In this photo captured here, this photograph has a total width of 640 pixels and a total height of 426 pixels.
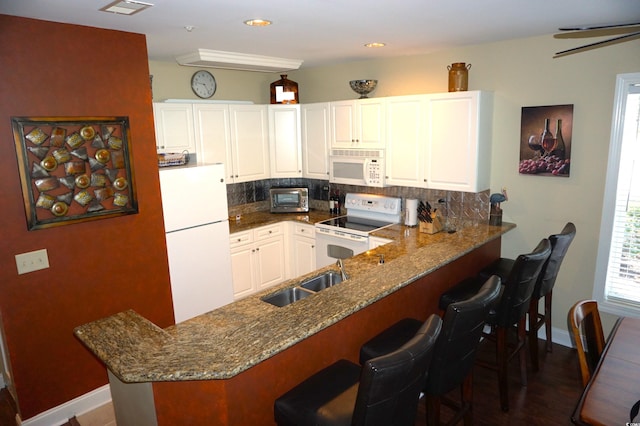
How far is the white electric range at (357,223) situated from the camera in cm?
432

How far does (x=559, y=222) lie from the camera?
3604 mm

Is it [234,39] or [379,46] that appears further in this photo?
[379,46]

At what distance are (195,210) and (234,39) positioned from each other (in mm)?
1438

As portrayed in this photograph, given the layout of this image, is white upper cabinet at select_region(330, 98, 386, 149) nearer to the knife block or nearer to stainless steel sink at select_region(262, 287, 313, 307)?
the knife block

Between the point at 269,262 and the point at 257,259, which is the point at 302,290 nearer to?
the point at 257,259

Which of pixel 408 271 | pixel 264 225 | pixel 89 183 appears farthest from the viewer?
pixel 264 225

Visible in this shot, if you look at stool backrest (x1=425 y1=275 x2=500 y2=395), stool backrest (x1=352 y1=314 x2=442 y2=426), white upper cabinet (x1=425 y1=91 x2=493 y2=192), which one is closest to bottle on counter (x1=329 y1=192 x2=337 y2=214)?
white upper cabinet (x1=425 y1=91 x2=493 y2=192)

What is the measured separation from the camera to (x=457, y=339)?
195 cm

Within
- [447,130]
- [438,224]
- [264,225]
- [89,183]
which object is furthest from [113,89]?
[438,224]

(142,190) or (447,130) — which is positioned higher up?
(447,130)


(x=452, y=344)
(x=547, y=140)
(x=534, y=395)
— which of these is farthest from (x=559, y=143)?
(x=452, y=344)

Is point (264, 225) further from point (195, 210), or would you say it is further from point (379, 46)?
point (379, 46)

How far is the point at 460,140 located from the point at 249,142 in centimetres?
232

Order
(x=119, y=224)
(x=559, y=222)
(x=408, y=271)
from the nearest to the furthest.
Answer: (x=408, y=271) < (x=119, y=224) < (x=559, y=222)
